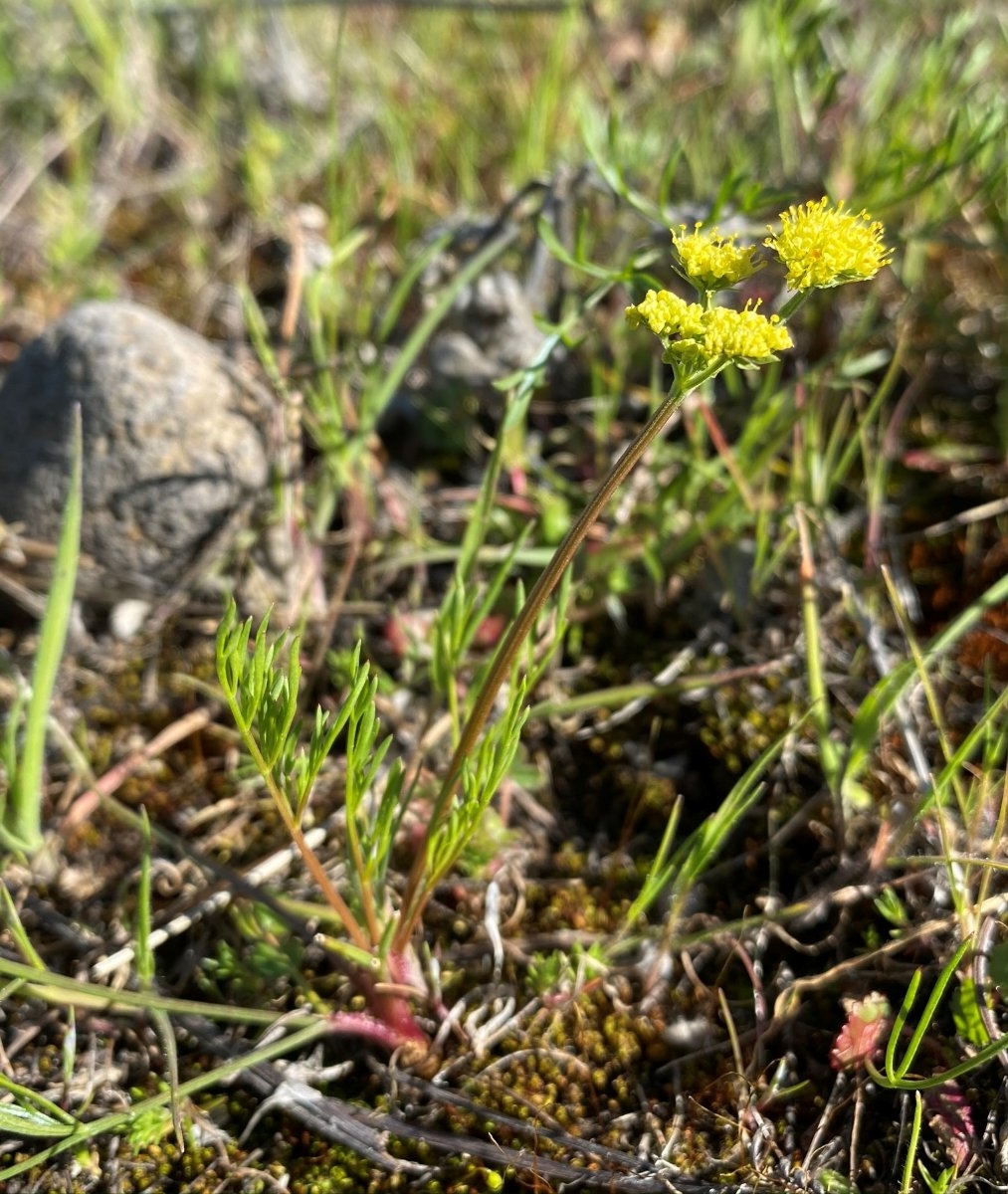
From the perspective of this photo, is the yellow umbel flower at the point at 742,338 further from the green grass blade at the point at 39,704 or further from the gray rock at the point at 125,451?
the gray rock at the point at 125,451

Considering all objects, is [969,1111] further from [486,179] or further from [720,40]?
[720,40]

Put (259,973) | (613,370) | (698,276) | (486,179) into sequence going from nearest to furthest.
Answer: (698,276)
(259,973)
(613,370)
(486,179)

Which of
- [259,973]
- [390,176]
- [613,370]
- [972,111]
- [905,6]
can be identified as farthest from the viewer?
[905,6]

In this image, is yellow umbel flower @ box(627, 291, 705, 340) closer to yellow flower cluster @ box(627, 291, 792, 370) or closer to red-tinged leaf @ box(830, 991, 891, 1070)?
yellow flower cluster @ box(627, 291, 792, 370)

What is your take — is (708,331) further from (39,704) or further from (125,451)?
(125,451)

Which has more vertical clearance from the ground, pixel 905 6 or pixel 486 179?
pixel 905 6

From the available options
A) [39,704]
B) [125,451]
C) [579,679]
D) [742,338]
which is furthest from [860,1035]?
[125,451]

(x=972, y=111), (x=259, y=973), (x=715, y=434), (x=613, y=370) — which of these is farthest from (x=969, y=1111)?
(x=972, y=111)
